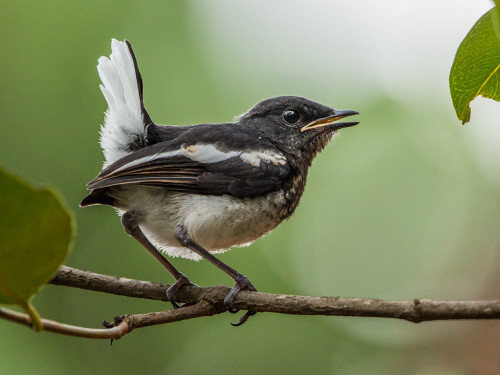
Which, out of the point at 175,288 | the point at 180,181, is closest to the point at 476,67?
the point at 175,288

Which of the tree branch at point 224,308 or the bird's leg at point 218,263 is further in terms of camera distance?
the bird's leg at point 218,263

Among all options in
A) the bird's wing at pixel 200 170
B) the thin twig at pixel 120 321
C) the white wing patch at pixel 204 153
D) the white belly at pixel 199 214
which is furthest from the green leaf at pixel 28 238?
the white wing patch at pixel 204 153

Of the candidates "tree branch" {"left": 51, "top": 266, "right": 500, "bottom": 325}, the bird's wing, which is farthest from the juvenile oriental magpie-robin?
"tree branch" {"left": 51, "top": 266, "right": 500, "bottom": 325}

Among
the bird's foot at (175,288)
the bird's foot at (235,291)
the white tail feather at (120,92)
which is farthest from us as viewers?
the white tail feather at (120,92)

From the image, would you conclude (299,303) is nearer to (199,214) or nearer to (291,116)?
(199,214)

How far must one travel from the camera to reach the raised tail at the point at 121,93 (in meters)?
3.84

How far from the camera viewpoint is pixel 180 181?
3.72 meters

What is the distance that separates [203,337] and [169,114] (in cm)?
242

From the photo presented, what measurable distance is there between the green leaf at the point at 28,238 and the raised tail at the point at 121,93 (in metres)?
2.40

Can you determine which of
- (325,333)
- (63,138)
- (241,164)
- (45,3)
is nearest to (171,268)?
(241,164)

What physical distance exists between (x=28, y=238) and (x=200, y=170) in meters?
2.41

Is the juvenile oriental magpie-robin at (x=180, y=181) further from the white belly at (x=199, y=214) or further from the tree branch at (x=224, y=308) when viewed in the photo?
the tree branch at (x=224, y=308)

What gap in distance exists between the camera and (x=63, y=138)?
611 cm

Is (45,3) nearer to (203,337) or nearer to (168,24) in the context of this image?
(168,24)
